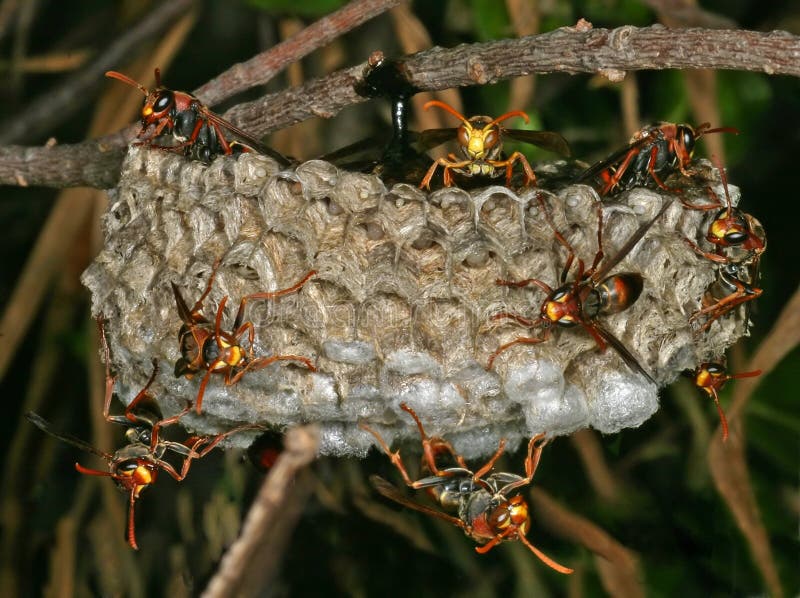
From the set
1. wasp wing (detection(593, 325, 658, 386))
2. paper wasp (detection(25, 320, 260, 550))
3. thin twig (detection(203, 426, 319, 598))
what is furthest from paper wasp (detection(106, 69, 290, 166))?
thin twig (detection(203, 426, 319, 598))

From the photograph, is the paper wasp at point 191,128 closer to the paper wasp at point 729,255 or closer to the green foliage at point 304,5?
the paper wasp at point 729,255

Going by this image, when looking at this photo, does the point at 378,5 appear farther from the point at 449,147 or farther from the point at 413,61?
the point at 449,147

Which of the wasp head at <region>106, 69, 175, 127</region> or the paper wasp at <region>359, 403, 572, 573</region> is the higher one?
the wasp head at <region>106, 69, 175, 127</region>

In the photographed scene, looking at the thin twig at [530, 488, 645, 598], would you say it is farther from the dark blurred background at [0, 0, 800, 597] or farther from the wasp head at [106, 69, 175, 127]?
the wasp head at [106, 69, 175, 127]

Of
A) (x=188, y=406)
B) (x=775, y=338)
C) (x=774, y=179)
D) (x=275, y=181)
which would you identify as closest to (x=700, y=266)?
(x=775, y=338)

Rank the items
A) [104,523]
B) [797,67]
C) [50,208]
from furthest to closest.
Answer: [50,208] → [104,523] → [797,67]

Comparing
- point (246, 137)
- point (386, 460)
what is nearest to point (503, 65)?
point (246, 137)

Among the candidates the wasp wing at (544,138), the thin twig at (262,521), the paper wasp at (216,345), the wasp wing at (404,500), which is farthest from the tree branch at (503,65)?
the thin twig at (262,521)
